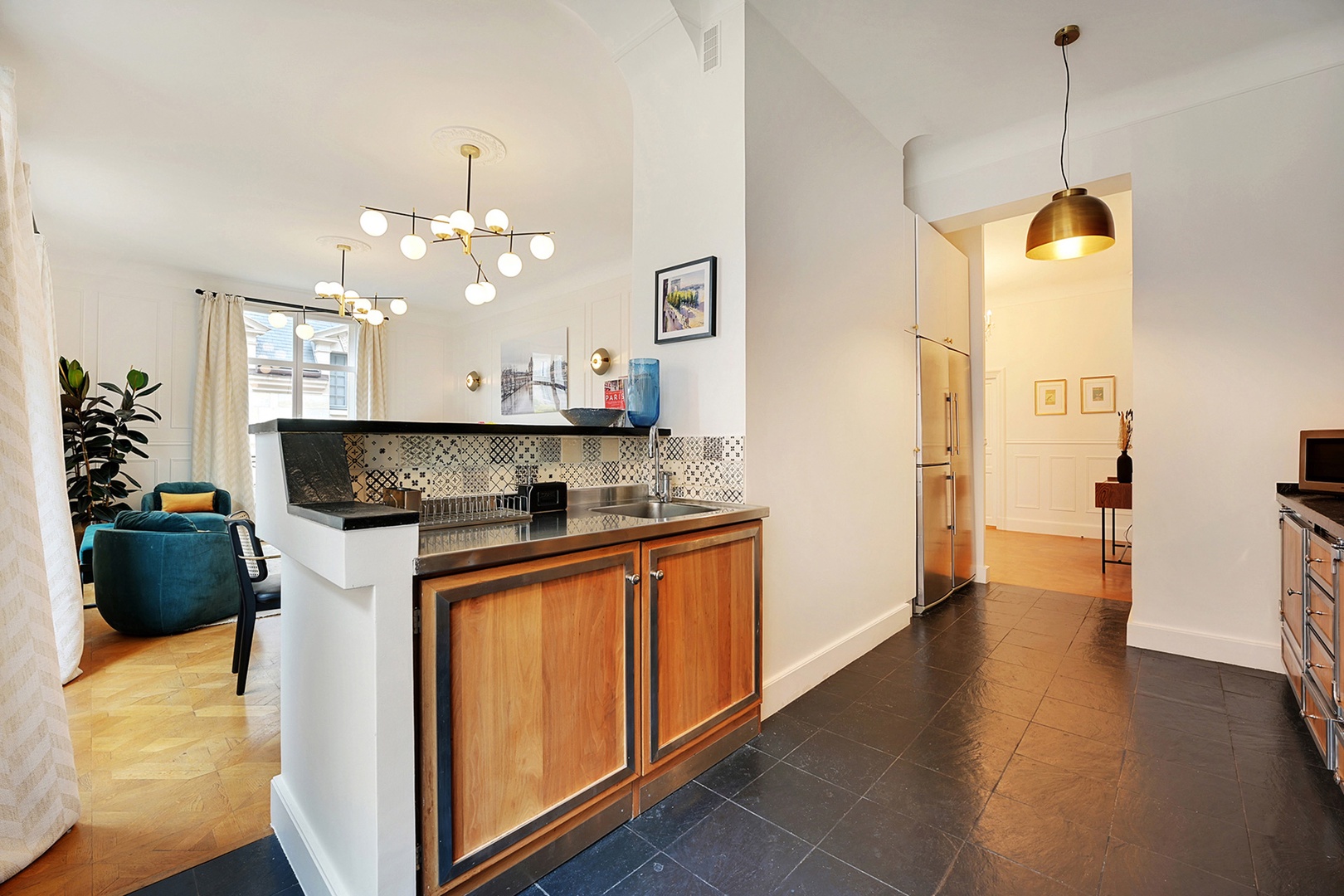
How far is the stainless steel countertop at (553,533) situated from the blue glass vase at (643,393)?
1.31 ft

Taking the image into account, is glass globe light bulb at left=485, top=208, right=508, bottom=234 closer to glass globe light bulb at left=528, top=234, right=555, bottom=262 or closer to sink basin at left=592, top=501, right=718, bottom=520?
glass globe light bulb at left=528, top=234, right=555, bottom=262

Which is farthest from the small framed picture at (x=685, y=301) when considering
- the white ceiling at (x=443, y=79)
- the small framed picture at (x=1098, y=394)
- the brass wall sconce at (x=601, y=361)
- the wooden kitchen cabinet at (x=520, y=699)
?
the small framed picture at (x=1098, y=394)

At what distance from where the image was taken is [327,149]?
12.9 feet

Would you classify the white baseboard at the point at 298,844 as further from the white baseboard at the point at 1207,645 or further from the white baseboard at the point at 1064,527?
the white baseboard at the point at 1064,527

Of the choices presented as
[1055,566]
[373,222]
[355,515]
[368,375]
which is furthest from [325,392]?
[1055,566]

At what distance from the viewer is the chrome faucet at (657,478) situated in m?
2.50

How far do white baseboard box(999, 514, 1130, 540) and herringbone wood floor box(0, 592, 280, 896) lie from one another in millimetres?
7541

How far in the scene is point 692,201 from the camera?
261cm

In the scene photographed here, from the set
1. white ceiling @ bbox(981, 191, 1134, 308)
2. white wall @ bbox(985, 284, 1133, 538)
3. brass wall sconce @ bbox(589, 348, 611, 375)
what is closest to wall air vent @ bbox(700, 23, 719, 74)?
white ceiling @ bbox(981, 191, 1134, 308)

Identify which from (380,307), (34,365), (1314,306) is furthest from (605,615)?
(380,307)

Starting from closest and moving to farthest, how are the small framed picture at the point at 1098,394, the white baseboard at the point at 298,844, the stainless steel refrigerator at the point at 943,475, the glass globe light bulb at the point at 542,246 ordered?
the white baseboard at the point at 298,844
the glass globe light bulb at the point at 542,246
the stainless steel refrigerator at the point at 943,475
the small framed picture at the point at 1098,394

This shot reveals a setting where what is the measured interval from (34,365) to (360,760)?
9.17ft

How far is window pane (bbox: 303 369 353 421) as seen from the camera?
25.0 feet

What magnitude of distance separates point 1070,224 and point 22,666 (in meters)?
4.16
